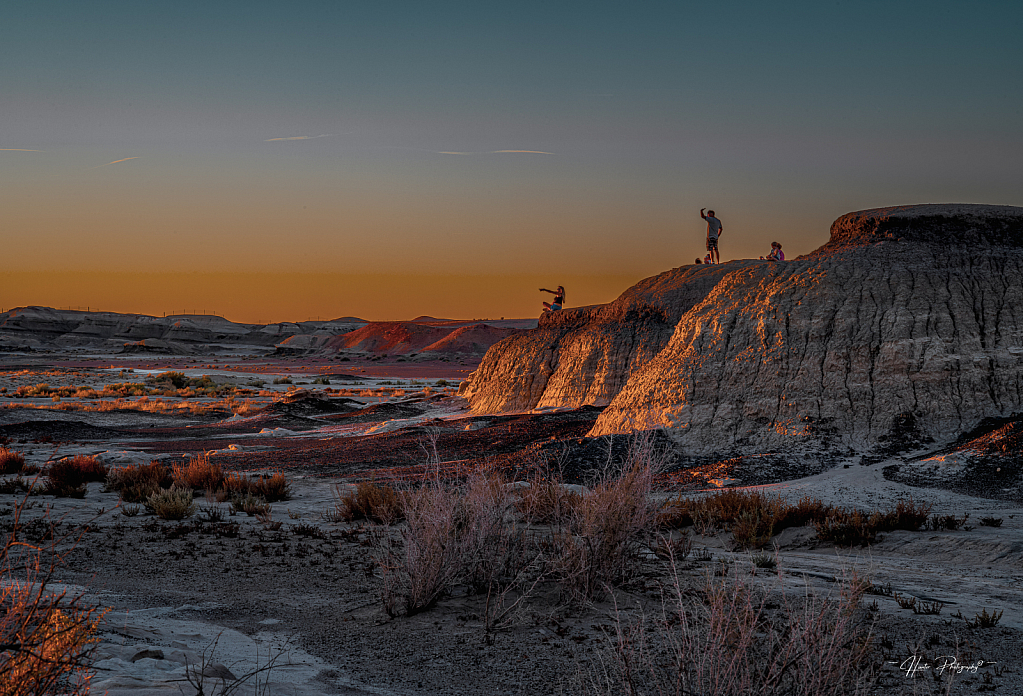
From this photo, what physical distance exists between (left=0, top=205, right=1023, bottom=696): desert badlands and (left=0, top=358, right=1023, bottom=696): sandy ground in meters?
0.03

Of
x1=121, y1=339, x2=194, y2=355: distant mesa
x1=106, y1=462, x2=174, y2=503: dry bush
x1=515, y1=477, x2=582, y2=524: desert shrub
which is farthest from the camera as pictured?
x1=121, y1=339, x2=194, y2=355: distant mesa

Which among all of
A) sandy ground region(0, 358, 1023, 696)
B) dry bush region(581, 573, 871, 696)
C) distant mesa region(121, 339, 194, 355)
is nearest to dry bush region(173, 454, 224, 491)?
sandy ground region(0, 358, 1023, 696)

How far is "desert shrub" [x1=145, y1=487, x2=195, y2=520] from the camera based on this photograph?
10047 millimetres

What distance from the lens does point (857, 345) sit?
14.2 metres

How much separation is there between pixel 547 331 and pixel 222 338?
122760 mm

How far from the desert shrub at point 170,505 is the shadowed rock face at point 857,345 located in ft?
28.1

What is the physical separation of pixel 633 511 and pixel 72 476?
430 inches

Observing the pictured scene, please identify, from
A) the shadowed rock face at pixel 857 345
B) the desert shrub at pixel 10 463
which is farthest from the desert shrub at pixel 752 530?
the desert shrub at pixel 10 463

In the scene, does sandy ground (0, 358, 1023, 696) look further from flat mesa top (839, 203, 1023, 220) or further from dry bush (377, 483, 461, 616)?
flat mesa top (839, 203, 1023, 220)

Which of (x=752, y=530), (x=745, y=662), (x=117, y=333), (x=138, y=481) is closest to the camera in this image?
(x=745, y=662)

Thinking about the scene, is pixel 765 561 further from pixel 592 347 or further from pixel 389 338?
pixel 389 338

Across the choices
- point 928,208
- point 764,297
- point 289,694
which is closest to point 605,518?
point 289,694

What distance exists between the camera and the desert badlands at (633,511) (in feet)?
15.5

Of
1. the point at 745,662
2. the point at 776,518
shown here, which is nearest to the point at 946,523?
the point at 776,518
